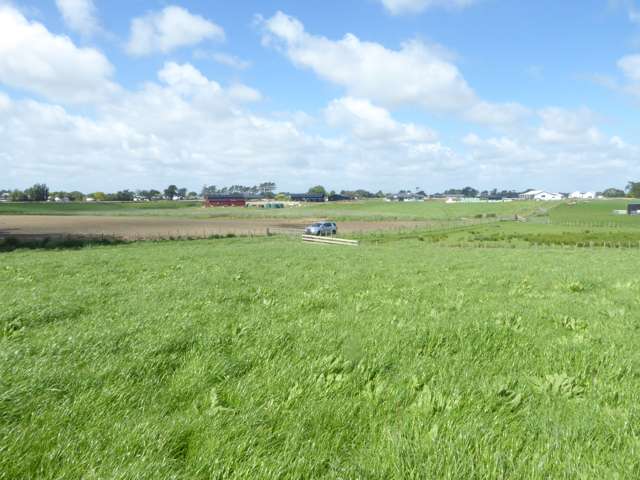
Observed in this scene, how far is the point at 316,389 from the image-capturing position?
12.7 feet

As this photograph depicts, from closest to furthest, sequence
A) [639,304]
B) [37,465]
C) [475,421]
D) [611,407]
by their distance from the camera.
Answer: [37,465] → [475,421] → [611,407] → [639,304]

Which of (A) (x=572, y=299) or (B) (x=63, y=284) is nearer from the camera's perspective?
(A) (x=572, y=299)

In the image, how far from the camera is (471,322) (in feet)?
18.7

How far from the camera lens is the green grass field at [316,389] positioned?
2.79 m

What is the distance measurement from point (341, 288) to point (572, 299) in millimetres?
4804

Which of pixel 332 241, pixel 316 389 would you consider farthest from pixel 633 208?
pixel 316 389

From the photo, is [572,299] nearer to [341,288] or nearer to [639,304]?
[639,304]

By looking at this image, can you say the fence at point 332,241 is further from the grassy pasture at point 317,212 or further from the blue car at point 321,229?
the grassy pasture at point 317,212

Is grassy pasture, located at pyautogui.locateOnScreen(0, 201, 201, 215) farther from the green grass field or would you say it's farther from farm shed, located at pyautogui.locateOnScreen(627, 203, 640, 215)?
farm shed, located at pyautogui.locateOnScreen(627, 203, 640, 215)

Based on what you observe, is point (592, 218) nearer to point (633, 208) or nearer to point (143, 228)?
point (633, 208)

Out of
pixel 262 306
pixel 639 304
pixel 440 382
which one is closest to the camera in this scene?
pixel 440 382

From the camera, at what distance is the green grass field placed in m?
2.79

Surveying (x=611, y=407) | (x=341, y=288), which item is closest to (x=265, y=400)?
(x=611, y=407)

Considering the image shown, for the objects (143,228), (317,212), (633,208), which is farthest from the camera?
(317,212)
